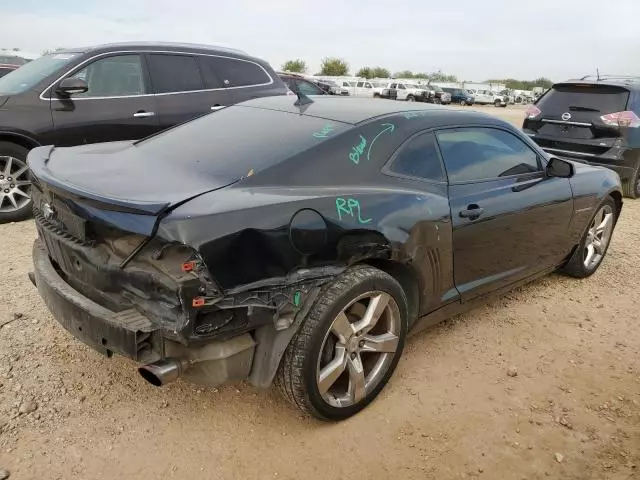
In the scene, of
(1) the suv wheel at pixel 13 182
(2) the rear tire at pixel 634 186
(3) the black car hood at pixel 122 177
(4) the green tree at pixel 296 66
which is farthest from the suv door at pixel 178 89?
(4) the green tree at pixel 296 66

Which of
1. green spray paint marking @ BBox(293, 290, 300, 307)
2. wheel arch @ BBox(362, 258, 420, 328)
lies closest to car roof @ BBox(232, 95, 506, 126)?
wheel arch @ BBox(362, 258, 420, 328)

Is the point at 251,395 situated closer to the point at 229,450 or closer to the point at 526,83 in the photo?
the point at 229,450

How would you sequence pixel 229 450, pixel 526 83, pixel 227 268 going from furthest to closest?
pixel 526 83 → pixel 229 450 → pixel 227 268

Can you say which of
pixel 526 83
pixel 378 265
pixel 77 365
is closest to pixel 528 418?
pixel 378 265

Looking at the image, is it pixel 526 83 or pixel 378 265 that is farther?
pixel 526 83

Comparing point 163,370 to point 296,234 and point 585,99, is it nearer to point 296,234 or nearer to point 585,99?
point 296,234

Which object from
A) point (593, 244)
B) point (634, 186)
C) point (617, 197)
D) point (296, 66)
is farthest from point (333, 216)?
point (296, 66)

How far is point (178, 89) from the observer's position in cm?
617

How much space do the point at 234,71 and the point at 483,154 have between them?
424cm

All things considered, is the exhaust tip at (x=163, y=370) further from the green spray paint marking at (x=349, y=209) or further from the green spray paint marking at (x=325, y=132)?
the green spray paint marking at (x=325, y=132)

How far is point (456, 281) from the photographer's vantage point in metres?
3.17

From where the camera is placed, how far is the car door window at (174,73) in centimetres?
602

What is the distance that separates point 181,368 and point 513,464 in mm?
1551

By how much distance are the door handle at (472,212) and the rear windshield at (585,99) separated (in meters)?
4.89
